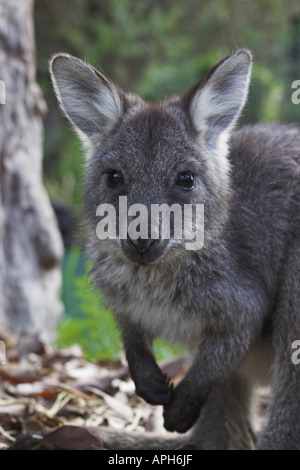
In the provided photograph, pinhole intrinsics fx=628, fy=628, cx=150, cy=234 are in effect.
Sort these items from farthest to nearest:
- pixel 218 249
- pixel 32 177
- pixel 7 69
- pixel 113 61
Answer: pixel 113 61, pixel 32 177, pixel 7 69, pixel 218 249

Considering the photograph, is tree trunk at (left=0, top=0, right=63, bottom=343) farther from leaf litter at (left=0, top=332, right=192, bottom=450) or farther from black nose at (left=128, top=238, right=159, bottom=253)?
black nose at (left=128, top=238, right=159, bottom=253)

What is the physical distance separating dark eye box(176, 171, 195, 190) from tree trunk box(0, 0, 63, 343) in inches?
110

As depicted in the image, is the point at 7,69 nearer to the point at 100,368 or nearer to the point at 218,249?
the point at 100,368

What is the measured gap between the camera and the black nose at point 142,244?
3.16 m

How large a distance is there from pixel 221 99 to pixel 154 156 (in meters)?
0.63

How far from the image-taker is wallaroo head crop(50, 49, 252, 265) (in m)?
3.35

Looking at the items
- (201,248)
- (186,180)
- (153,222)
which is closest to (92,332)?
(201,248)

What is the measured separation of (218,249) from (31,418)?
162cm

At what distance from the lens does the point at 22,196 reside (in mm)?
6266

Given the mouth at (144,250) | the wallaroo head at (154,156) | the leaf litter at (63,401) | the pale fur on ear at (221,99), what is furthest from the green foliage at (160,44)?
the mouth at (144,250)

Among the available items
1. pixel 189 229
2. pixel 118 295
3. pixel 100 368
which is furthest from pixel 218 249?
pixel 100 368

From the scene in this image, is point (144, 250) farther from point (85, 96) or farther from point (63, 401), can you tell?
point (63, 401)

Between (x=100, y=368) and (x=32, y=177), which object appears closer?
(x=100, y=368)

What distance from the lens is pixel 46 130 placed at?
1517 centimetres
